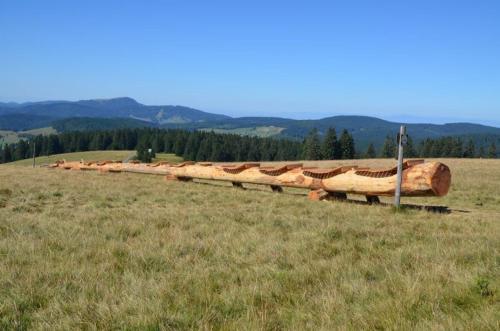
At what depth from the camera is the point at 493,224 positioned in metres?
8.84

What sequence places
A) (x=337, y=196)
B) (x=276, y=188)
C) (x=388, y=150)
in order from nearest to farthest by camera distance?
(x=337, y=196), (x=276, y=188), (x=388, y=150)

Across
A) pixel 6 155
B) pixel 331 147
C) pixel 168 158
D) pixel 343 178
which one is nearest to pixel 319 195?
pixel 343 178

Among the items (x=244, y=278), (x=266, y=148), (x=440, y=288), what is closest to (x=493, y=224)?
(x=440, y=288)

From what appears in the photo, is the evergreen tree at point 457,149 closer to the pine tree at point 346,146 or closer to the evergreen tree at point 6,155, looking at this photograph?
the pine tree at point 346,146

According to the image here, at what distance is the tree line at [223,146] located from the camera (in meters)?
106

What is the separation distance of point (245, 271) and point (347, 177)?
736 centimetres

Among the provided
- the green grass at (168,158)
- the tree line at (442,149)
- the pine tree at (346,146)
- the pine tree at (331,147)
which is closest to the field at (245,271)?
the pine tree at (331,147)

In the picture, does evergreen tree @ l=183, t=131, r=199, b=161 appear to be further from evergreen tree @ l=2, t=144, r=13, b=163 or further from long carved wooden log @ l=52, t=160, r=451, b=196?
long carved wooden log @ l=52, t=160, r=451, b=196

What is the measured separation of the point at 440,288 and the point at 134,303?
2921 mm

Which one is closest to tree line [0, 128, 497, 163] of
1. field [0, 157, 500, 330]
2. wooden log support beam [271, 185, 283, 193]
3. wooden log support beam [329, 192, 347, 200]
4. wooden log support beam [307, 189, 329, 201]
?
wooden log support beam [271, 185, 283, 193]

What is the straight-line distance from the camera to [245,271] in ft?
16.8

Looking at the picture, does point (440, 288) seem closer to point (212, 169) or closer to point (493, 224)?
point (493, 224)

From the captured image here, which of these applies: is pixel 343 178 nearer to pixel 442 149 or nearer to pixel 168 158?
pixel 442 149

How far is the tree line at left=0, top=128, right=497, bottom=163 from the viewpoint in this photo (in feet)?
348
